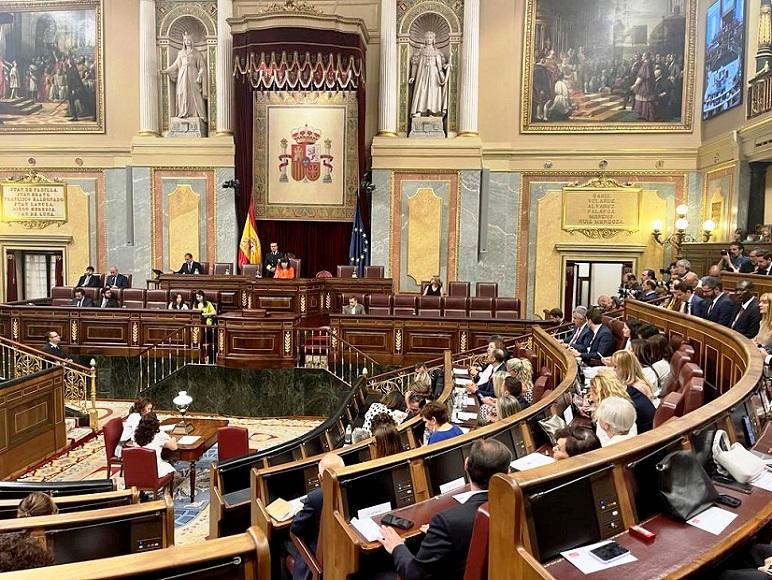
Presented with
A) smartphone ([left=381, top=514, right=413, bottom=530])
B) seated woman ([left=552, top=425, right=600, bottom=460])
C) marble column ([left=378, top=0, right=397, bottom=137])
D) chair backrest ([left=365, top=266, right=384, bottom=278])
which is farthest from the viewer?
marble column ([left=378, top=0, right=397, bottom=137])

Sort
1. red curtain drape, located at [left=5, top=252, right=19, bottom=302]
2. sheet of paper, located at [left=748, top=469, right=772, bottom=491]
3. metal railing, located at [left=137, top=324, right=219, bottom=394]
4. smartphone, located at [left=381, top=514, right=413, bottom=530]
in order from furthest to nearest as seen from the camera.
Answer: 1. red curtain drape, located at [left=5, top=252, right=19, bottom=302]
2. metal railing, located at [left=137, top=324, right=219, bottom=394]
3. smartphone, located at [left=381, top=514, right=413, bottom=530]
4. sheet of paper, located at [left=748, top=469, right=772, bottom=491]

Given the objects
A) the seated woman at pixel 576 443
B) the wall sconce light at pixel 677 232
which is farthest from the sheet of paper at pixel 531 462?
the wall sconce light at pixel 677 232

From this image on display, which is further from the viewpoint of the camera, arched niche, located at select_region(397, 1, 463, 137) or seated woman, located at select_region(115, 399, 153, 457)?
arched niche, located at select_region(397, 1, 463, 137)

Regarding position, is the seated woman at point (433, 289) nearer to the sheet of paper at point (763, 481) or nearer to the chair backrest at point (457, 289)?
the chair backrest at point (457, 289)

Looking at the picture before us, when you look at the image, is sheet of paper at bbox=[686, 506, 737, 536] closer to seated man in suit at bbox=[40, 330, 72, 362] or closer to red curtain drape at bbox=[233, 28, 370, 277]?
seated man in suit at bbox=[40, 330, 72, 362]

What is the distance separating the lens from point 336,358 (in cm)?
970

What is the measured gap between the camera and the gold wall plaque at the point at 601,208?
1345cm

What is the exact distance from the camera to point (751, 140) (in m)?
10.5

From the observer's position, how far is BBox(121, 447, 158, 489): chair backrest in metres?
5.48

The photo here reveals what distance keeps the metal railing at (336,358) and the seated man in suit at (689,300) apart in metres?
4.55

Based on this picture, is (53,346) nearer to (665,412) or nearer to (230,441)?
(230,441)

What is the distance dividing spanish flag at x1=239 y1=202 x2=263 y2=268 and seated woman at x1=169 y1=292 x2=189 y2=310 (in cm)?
283

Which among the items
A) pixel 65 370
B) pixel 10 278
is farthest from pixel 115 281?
pixel 10 278

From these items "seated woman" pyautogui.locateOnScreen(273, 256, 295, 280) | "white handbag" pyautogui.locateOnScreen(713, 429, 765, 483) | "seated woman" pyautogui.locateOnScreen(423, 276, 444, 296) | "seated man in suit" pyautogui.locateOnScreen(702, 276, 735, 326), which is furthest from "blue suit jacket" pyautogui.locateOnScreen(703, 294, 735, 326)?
"seated woman" pyautogui.locateOnScreen(273, 256, 295, 280)
